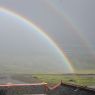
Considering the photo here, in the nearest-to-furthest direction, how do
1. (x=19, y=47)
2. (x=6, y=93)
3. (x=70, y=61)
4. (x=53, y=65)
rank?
(x=6, y=93) < (x=53, y=65) < (x=70, y=61) < (x=19, y=47)

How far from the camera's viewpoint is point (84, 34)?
156 meters

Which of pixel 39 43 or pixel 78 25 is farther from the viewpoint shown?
pixel 78 25

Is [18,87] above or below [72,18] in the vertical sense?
below

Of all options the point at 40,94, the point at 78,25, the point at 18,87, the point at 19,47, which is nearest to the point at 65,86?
the point at 40,94

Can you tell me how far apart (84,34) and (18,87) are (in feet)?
453

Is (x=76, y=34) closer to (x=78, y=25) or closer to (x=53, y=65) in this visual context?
(x=78, y=25)

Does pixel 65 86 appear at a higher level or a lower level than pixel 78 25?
lower

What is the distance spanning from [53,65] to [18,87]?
199 ft

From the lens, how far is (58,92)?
70.9ft

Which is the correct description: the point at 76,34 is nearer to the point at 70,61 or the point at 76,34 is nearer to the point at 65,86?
the point at 70,61

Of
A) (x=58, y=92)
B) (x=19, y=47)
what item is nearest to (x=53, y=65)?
(x=19, y=47)

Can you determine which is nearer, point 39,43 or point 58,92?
point 58,92

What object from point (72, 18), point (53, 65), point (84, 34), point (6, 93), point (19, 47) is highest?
point (72, 18)

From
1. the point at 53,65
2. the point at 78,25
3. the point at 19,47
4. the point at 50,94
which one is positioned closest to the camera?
the point at 50,94
